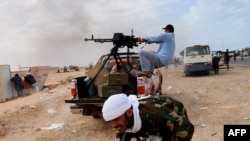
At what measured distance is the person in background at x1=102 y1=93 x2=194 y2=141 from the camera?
2.52 meters

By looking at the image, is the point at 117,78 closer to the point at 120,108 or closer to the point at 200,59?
the point at 120,108

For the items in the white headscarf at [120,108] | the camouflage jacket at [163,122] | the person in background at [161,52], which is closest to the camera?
the white headscarf at [120,108]

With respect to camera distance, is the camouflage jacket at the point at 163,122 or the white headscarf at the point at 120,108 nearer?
the white headscarf at the point at 120,108

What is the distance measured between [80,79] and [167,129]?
18.9 feet

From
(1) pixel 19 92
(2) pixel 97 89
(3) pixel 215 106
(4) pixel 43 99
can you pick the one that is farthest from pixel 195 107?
(1) pixel 19 92

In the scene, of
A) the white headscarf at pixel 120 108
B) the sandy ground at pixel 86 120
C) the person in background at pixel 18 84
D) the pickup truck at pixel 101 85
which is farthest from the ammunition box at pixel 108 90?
the person in background at pixel 18 84

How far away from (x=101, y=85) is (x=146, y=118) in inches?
204

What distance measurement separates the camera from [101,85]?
7.75m

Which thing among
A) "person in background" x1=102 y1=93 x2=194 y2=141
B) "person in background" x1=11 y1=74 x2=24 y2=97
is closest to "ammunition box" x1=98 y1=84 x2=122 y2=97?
"person in background" x1=102 y1=93 x2=194 y2=141

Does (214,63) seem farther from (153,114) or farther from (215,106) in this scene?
(153,114)

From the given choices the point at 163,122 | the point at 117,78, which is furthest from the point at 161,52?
the point at 163,122

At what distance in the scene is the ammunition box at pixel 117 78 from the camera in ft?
25.0

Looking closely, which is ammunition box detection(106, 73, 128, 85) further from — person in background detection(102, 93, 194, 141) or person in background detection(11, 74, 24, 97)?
person in background detection(11, 74, 24, 97)

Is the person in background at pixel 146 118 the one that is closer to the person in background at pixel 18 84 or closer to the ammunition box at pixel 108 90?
the ammunition box at pixel 108 90
